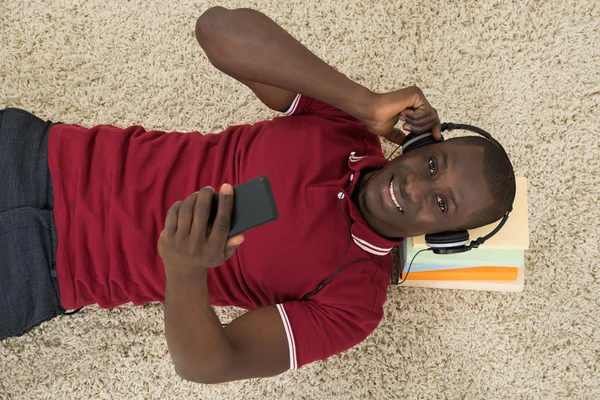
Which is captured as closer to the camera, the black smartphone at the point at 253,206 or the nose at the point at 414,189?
the black smartphone at the point at 253,206

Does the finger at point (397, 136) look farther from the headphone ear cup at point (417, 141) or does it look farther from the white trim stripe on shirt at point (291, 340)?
the white trim stripe on shirt at point (291, 340)

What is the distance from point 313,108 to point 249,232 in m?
0.29

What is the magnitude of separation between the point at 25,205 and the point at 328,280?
Answer: 1.93 feet

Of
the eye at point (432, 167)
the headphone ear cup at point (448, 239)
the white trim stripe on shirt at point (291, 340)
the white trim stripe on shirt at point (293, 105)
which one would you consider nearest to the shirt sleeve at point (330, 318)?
the white trim stripe on shirt at point (291, 340)

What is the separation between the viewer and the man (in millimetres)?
924

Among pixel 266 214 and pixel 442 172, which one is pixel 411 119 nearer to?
pixel 442 172

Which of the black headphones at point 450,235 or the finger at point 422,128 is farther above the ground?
the finger at point 422,128

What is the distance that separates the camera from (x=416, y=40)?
4.40ft

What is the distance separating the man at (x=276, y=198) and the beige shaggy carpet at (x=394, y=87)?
279mm

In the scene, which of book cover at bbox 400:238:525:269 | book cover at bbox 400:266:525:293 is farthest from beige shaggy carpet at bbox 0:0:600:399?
book cover at bbox 400:238:525:269

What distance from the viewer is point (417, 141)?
974mm

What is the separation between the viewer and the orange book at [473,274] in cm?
115

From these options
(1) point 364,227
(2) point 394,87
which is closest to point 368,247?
(1) point 364,227

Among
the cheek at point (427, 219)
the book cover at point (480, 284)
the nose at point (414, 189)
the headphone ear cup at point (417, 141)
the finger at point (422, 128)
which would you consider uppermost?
the finger at point (422, 128)
